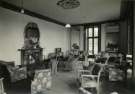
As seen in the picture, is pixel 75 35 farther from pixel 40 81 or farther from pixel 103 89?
pixel 40 81

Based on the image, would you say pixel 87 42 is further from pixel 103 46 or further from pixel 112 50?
pixel 112 50

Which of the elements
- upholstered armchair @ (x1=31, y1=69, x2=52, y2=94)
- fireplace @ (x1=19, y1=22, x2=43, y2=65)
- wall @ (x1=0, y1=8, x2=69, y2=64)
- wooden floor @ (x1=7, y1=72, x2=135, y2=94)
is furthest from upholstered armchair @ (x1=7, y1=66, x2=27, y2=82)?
fireplace @ (x1=19, y1=22, x2=43, y2=65)

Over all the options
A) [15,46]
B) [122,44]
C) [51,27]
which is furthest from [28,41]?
[122,44]

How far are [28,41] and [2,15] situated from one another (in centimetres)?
167

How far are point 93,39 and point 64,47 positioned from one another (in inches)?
83.9

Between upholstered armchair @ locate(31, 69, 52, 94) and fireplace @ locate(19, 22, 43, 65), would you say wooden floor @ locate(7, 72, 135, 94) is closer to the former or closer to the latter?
upholstered armchair @ locate(31, 69, 52, 94)

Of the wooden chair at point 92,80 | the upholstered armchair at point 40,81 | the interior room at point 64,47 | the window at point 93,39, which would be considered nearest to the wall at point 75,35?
the interior room at point 64,47

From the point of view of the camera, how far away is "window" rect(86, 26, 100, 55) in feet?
29.6

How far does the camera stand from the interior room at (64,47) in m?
3.56

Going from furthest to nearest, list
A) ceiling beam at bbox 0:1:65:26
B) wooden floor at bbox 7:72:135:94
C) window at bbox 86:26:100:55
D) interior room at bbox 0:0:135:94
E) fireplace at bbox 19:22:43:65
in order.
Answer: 1. window at bbox 86:26:100:55
2. fireplace at bbox 19:22:43:65
3. ceiling beam at bbox 0:1:65:26
4. interior room at bbox 0:0:135:94
5. wooden floor at bbox 7:72:135:94

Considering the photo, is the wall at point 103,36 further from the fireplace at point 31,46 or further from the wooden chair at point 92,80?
the wooden chair at point 92,80

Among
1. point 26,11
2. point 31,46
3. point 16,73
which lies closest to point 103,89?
point 16,73

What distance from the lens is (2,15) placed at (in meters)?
5.04

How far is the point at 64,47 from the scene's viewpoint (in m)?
9.47
